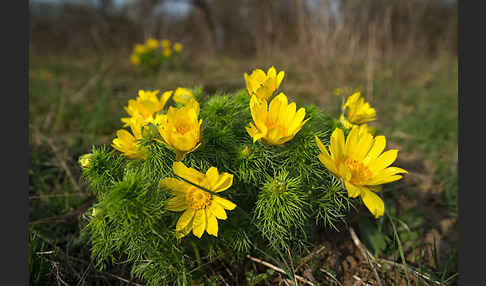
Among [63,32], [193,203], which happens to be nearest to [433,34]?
[193,203]

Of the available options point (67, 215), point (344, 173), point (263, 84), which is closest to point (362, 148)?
point (344, 173)

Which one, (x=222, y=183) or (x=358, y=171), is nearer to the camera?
(x=222, y=183)

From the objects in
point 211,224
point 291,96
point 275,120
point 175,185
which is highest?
point 291,96

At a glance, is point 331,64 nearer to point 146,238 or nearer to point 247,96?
point 247,96

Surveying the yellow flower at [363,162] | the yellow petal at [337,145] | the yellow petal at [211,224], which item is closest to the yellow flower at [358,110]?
the yellow flower at [363,162]

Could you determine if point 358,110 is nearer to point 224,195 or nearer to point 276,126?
point 276,126
